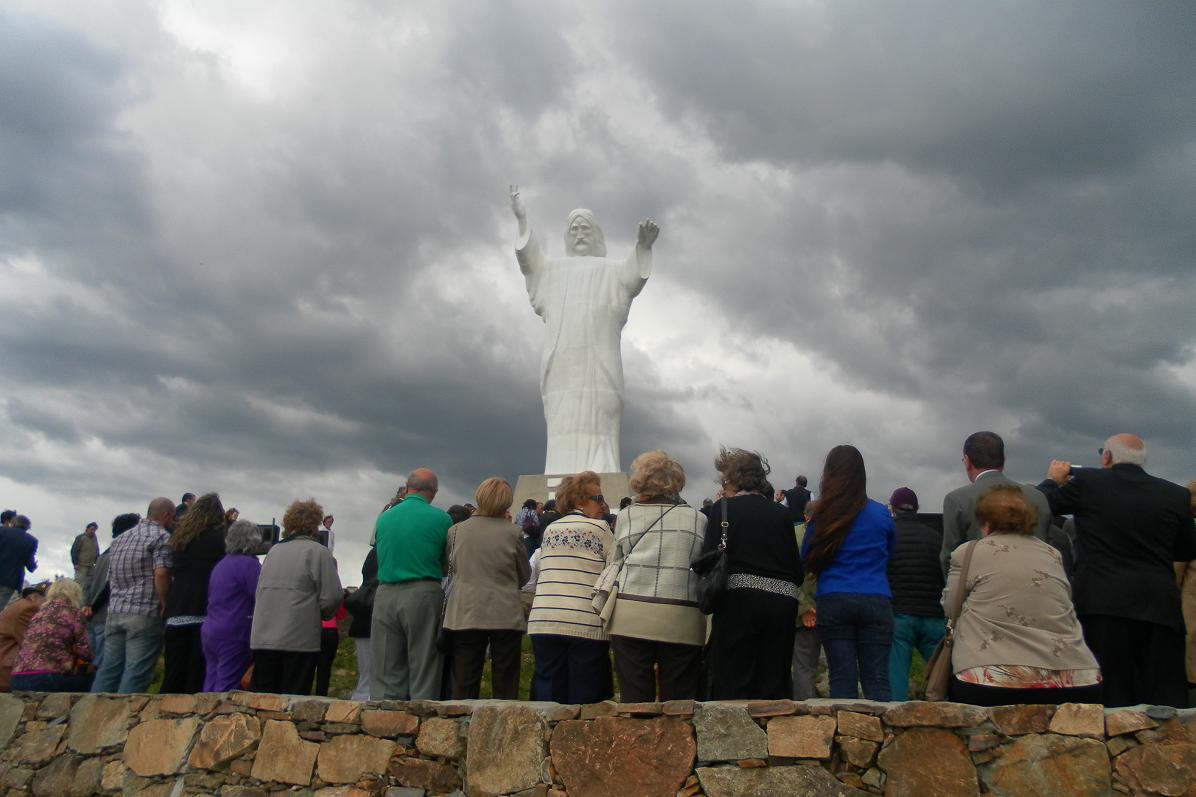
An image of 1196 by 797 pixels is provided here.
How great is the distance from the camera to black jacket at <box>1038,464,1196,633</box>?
4.39 metres

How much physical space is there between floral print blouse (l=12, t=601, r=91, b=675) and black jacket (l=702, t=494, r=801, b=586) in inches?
198

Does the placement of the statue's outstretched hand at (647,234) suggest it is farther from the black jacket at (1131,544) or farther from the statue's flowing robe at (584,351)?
the black jacket at (1131,544)

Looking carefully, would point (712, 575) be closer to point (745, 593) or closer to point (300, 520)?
point (745, 593)

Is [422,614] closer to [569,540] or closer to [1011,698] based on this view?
[569,540]

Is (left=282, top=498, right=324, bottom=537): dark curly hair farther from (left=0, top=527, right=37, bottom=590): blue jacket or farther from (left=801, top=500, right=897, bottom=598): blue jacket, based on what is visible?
(left=0, top=527, right=37, bottom=590): blue jacket

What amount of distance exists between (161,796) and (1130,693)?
206 inches

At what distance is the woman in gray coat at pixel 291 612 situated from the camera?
5738mm

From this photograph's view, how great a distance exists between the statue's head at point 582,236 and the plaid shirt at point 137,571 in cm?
912

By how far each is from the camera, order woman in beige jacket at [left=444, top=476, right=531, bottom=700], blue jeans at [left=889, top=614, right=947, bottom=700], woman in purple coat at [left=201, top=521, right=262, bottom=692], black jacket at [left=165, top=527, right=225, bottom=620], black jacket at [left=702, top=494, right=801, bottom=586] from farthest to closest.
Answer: black jacket at [left=165, top=527, right=225, bottom=620], woman in purple coat at [left=201, top=521, right=262, bottom=692], blue jeans at [left=889, top=614, right=947, bottom=700], woman in beige jacket at [left=444, top=476, right=531, bottom=700], black jacket at [left=702, top=494, right=801, bottom=586]

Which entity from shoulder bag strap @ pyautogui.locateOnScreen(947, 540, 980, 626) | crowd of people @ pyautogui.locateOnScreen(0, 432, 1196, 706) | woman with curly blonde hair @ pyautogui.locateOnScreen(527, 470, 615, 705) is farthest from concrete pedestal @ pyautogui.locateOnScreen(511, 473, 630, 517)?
shoulder bag strap @ pyautogui.locateOnScreen(947, 540, 980, 626)

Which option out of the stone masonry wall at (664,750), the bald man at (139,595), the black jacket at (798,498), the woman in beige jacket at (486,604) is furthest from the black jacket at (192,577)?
the black jacket at (798,498)

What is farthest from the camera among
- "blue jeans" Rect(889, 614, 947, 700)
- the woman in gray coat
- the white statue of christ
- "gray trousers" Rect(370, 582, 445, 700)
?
the white statue of christ

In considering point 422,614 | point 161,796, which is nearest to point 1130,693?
point 422,614

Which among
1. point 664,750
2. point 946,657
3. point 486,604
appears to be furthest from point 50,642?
point 946,657
